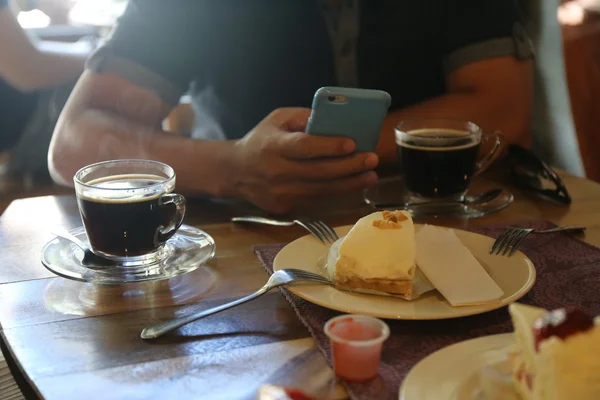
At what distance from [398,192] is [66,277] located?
63 centimetres

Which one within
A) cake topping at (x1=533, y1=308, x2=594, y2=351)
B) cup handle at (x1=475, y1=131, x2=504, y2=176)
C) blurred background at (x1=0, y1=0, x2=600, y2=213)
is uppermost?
cake topping at (x1=533, y1=308, x2=594, y2=351)

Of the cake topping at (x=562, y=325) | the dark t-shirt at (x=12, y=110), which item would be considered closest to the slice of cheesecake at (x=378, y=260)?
the cake topping at (x=562, y=325)

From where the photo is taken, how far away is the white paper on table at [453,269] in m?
0.75

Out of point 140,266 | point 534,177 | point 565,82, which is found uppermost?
point 140,266

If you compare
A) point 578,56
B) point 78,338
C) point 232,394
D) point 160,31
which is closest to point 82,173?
point 78,338

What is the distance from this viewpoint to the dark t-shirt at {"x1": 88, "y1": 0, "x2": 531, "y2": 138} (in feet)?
5.04

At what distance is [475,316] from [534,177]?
1.79 feet

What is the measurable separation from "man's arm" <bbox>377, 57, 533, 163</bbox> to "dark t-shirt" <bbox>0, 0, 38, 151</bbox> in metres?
1.35

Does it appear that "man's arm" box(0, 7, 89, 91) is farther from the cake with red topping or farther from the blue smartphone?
the cake with red topping

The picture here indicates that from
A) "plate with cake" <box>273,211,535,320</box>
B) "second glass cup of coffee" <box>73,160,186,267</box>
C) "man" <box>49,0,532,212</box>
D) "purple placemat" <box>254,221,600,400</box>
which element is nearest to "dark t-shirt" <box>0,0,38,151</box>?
"man" <box>49,0,532,212</box>

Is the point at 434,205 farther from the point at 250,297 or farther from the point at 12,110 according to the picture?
the point at 12,110

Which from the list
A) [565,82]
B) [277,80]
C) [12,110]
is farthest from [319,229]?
[565,82]

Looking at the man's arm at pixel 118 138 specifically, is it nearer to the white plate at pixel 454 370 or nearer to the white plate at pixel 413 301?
the white plate at pixel 413 301

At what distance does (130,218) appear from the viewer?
2.90 ft
